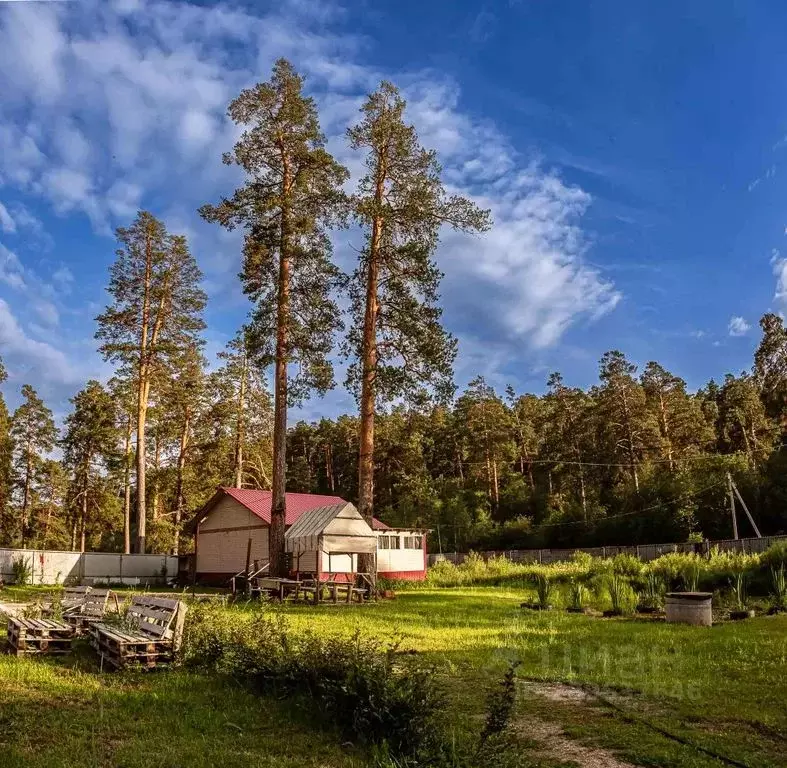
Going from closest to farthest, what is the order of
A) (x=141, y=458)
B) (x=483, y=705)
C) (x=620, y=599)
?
(x=483, y=705), (x=620, y=599), (x=141, y=458)

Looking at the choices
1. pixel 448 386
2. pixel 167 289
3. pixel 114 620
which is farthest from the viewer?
pixel 167 289

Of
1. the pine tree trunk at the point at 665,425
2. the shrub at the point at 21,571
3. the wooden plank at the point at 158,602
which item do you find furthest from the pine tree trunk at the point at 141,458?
the pine tree trunk at the point at 665,425

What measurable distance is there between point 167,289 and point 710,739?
1190 inches

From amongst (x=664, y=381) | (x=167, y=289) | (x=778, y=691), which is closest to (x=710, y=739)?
(x=778, y=691)

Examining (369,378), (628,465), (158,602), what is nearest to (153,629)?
(158,602)

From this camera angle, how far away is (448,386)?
22016mm

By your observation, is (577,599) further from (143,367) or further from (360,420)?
(143,367)

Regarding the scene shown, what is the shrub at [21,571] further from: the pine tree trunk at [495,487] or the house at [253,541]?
the pine tree trunk at [495,487]

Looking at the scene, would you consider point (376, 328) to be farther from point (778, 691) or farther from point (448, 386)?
point (778, 691)

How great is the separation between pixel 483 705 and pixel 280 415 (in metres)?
15.5

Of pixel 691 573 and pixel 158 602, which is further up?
pixel 158 602

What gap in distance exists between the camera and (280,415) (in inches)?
855

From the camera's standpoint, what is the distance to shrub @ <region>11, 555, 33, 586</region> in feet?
91.0

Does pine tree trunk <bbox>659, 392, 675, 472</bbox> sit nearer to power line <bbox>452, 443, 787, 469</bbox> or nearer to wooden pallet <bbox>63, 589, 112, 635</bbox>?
power line <bbox>452, 443, 787, 469</bbox>
